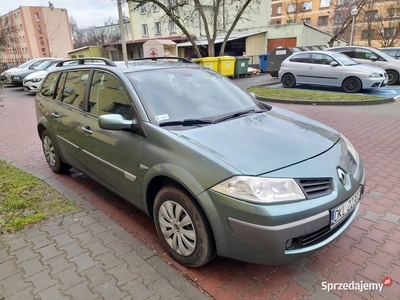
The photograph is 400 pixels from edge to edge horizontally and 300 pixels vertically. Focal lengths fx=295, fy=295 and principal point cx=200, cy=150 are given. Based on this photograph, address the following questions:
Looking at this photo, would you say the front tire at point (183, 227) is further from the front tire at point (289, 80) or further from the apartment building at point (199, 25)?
the apartment building at point (199, 25)

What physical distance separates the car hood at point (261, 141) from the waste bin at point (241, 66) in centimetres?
1515

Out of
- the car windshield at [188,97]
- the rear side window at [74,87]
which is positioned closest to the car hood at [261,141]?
the car windshield at [188,97]

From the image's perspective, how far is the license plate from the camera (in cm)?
216

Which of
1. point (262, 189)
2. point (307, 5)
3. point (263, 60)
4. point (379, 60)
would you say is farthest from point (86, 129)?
point (307, 5)

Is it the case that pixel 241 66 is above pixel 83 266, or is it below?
above

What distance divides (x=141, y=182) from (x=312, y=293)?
5.46ft

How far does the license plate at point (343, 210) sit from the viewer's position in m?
2.16

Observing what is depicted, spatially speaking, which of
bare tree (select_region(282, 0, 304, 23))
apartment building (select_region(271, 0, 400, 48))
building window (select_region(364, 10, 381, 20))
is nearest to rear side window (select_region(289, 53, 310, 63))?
apartment building (select_region(271, 0, 400, 48))

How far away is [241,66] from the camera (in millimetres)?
17719

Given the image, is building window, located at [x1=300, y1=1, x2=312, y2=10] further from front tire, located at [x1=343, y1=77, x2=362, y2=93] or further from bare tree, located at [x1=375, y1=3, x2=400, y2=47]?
front tire, located at [x1=343, y1=77, x2=362, y2=93]

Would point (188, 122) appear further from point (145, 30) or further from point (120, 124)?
point (145, 30)

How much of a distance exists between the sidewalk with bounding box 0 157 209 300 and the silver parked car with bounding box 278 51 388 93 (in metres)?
10.6

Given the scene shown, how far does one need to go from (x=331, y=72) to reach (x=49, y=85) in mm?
10057

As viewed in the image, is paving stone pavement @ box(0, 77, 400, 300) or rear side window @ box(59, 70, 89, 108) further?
rear side window @ box(59, 70, 89, 108)
